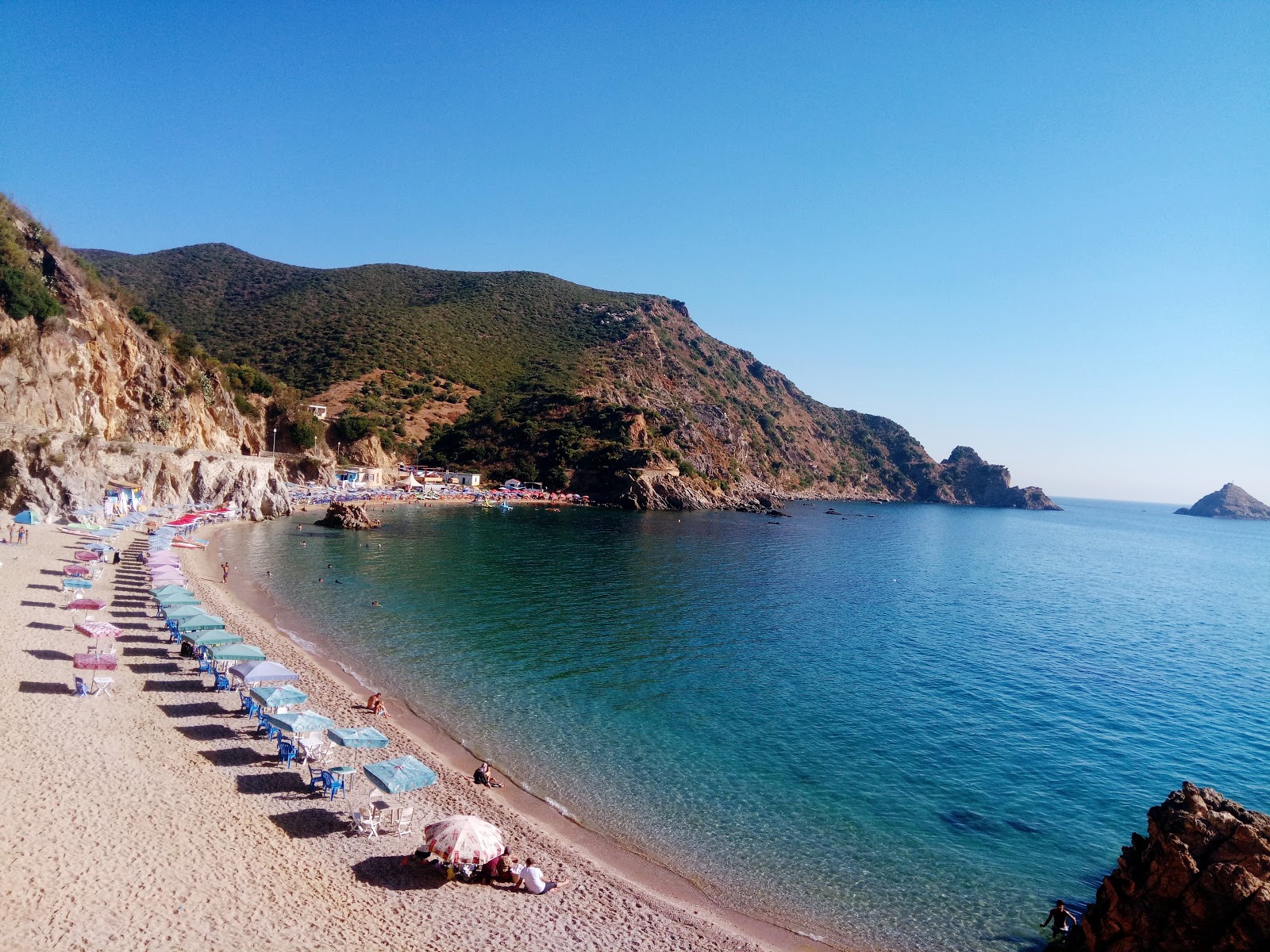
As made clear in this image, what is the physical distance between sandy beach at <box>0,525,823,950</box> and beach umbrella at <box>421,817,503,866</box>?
70 cm

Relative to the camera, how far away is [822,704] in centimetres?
2288

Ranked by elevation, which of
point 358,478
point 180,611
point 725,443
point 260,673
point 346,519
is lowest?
point 260,673

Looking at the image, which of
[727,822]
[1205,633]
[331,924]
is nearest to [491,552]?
[727,822]

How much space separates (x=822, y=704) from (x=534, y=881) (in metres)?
14.0

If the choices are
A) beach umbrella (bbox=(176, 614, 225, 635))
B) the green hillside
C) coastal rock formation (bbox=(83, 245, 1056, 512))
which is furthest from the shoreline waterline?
the green hillside

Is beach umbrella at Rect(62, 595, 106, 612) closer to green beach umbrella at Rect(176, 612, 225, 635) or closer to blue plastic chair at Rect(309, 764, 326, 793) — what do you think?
green beach umbrella at Rect(176, 612, 225, 635)

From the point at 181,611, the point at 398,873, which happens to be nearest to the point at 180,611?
the point at 181,611

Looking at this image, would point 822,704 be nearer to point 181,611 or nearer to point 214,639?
point 214,639

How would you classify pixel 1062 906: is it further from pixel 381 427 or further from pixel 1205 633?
pixel 381 427

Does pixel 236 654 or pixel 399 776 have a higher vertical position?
pixel 236 654

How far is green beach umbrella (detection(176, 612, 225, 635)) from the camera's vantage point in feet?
67.9

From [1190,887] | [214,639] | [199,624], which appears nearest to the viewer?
[1190,887]

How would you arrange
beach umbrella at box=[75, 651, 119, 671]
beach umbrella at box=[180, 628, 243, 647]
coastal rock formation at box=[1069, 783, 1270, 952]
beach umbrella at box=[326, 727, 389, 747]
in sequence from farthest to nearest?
beach umbrella at box=[180, 628, 243, 647] < beach umbrella at box=[75, 651, 119, 671] < beach umbrella at box=[326, 727, 389, 747] < coastal rock formation at box=[1069, 783, 1270, 952]

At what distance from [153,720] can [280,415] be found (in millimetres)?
66476
